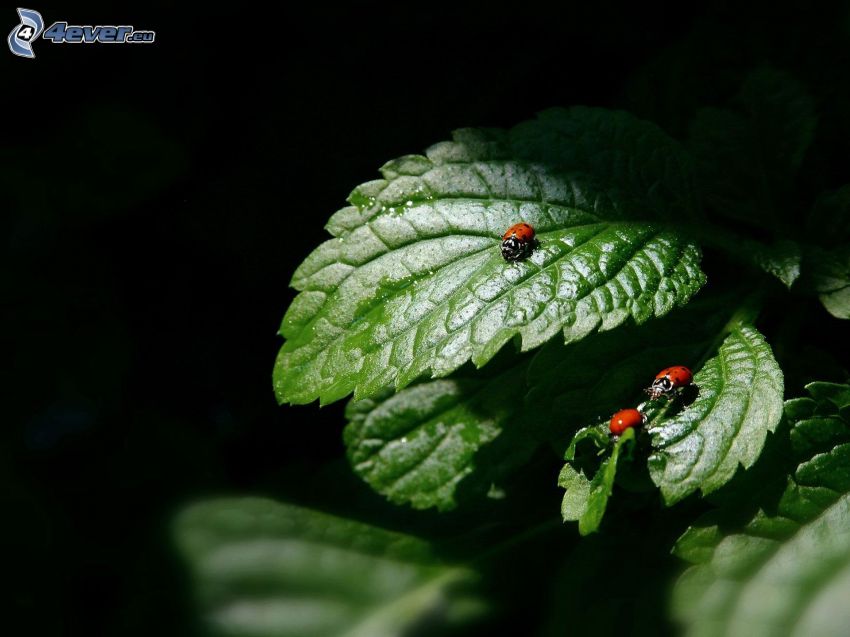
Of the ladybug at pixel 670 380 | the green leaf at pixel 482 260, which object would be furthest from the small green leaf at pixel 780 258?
the ladybug at pixel 670 380

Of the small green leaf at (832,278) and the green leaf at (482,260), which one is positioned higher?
the green leaf at (482,260)

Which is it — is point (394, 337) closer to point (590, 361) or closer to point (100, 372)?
point (590, 361)

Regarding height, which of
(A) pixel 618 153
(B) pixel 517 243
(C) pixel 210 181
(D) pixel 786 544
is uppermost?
(C) pixel 210 181

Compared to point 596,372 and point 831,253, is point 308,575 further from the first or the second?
point 831,253

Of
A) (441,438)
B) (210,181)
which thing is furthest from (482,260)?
(210,181)

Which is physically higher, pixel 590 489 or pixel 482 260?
pixel 482 260

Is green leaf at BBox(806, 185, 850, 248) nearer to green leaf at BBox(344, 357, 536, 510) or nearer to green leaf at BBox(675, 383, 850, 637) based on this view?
green leaf at BBox(675, 383, 850, 637)

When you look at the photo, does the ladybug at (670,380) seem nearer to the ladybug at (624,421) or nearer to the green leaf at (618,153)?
the ladybug at (624,421)
